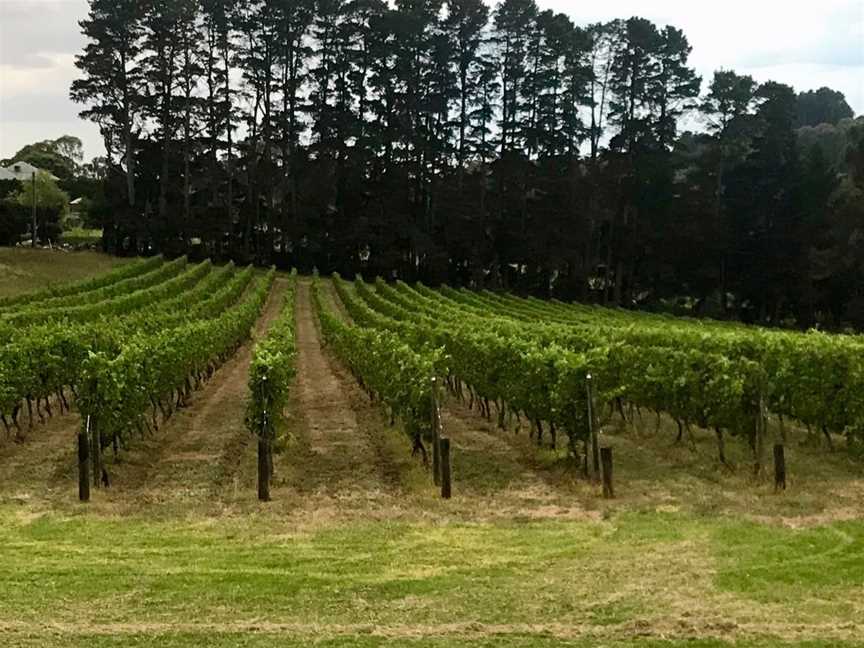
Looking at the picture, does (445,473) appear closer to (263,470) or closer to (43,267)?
(263,470)

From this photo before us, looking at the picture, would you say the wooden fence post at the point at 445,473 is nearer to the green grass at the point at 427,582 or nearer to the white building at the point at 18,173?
the green grass at the point at 427,582

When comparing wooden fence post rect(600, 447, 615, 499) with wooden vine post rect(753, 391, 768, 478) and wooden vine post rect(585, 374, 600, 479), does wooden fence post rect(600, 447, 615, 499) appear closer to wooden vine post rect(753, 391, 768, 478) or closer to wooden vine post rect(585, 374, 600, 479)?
wooden vine post rect(585, 374, 600, 479)

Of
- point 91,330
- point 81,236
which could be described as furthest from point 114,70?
point 91,330

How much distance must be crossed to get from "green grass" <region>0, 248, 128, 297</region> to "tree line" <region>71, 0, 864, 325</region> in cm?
667

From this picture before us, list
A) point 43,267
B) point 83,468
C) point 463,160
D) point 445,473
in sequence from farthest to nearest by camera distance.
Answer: point 463,160, point 43,267, point 445,473, point 83,468

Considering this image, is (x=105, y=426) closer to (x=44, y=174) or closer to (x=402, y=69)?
(x=402, y=69)

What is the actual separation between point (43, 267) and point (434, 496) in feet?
145

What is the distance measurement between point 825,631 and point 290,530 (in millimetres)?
5955

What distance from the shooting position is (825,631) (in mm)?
7301

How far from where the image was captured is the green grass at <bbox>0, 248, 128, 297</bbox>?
1816 inches

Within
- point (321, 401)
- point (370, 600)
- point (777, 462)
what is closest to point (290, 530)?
point (370, 600)

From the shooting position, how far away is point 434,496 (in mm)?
12922

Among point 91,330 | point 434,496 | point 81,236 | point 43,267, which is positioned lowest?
point 434,496

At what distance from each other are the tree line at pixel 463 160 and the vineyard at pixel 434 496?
131 ft
